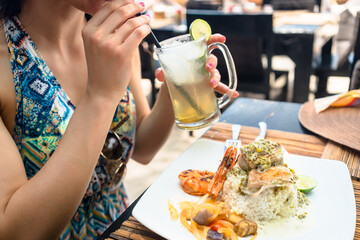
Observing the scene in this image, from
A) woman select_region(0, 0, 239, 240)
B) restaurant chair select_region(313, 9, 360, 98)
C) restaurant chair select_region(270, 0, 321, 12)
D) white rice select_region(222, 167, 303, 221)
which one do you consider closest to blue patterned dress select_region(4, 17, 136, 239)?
woman select_region(0, 0, 239, 240)

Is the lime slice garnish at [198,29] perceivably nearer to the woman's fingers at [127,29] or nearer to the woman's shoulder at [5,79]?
the woman's fingers at [127,29]

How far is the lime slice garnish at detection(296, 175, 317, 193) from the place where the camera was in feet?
3.15

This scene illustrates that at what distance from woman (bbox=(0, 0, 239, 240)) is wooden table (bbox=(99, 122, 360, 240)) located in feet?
0.52

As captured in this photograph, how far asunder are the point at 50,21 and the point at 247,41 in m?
2.18

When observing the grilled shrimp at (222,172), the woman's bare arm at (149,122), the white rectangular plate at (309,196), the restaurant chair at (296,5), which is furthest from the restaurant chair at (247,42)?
the restaurant chair at (296,5)

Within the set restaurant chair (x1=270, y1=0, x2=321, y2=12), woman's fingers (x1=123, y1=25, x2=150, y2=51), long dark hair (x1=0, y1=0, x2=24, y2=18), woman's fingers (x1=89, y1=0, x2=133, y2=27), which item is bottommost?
restaurant chair (x1=270, y1=0, x2=321, y2=12)

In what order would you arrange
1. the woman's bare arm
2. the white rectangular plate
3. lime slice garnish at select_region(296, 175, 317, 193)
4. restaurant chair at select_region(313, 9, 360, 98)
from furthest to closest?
restaurant chair at select_region(313, 9, 360, 98)
the woman's bare arm
lime slice garnish at select_region(296, 175, 317, 193)
the white rectangular plate

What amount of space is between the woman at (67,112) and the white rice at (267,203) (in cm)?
38

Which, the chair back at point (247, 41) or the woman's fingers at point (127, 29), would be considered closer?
the woman's fingers at point (127, 29)

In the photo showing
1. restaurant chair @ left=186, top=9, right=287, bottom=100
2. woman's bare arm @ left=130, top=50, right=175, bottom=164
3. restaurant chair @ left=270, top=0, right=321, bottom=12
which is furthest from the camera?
restaurant chair @ left=270, top=0, right=321, bottom=12

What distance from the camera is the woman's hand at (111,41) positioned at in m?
0.86

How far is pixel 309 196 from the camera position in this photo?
0.96m

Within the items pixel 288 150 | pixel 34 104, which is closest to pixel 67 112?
pixel 34 104

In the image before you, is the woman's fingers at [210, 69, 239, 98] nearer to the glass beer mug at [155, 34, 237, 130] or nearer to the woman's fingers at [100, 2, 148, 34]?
the glass beer mug at [155, 34, 237, 130]
